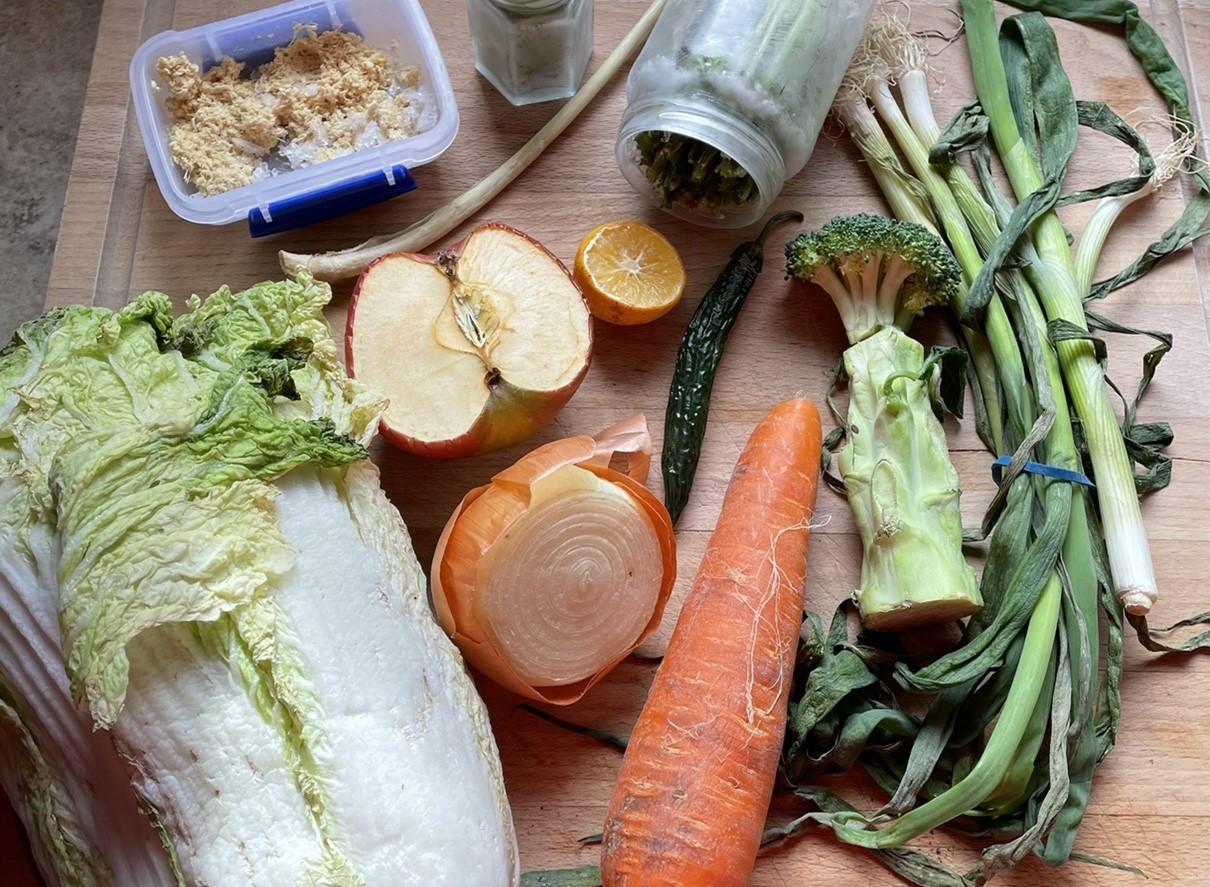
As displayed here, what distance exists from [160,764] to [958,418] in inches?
48.4

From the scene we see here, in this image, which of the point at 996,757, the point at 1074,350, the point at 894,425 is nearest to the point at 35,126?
the point at 894,425

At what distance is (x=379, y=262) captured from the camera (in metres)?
1.57

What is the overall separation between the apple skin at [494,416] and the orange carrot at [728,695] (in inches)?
11.8

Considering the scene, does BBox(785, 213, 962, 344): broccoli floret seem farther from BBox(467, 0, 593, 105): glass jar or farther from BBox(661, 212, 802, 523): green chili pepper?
BBox(467, 0, 593, 105): glass jar

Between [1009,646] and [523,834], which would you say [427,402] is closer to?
[523,834]

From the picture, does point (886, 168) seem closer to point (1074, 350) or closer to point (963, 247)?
point (963, 247)

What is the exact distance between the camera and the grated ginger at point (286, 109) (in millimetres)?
1640

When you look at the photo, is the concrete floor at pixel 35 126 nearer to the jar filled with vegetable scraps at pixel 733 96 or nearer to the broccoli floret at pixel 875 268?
the jar filled with vegetable scraps at pixel 733 96

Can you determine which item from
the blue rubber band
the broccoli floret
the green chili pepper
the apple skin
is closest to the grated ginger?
the apple skin

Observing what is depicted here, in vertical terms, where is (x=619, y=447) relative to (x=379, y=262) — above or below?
below

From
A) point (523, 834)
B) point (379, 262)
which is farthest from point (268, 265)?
point (523, 834)

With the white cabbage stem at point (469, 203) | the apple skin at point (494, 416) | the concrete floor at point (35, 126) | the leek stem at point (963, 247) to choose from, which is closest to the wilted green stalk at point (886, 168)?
the leek stem at point (963, 247)

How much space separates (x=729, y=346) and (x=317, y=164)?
71 cm

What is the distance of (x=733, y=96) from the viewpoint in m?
1.59
